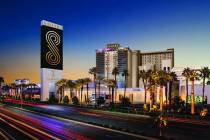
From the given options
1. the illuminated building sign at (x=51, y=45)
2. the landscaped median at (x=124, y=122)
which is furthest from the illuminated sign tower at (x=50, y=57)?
the landscaped median at (x=124, y=122)

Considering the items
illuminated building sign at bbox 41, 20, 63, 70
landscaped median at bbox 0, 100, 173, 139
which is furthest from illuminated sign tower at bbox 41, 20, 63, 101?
landscaped median at bbox 0, 100, 173, 139

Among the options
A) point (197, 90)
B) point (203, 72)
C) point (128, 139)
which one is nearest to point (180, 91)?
point (197, 90)

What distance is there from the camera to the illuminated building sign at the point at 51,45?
591ft

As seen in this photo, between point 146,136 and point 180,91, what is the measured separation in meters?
105

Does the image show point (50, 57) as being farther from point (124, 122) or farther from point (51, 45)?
point (124, 122)

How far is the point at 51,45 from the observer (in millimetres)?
184500

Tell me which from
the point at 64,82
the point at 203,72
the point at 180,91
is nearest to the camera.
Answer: the point at 203,72

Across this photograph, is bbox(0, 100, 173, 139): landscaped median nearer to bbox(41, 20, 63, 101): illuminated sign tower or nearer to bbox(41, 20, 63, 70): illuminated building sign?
bbox(41, 20, 63, 101): illuminated sign tower

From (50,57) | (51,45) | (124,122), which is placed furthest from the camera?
(51,45)

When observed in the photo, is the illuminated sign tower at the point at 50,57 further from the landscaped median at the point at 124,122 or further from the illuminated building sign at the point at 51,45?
the landscaped median at the point at 124,122

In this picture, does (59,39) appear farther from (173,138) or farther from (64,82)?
(173,138)

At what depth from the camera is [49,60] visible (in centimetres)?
18250

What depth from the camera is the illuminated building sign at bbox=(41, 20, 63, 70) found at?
7087 inches

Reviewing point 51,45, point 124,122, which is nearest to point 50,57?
point 51,45
